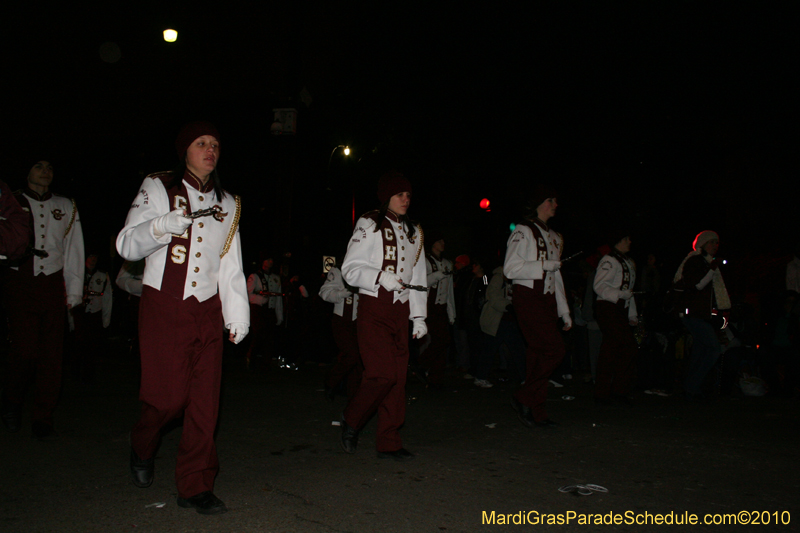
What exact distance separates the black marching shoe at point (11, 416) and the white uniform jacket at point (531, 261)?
4.62m

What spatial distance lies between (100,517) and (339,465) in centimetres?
177

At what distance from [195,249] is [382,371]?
6.08ft

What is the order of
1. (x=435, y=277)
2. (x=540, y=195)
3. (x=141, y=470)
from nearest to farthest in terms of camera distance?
1. (x=141, y=470)
2. (x=540, y=195)
3. (x=435, y=277)

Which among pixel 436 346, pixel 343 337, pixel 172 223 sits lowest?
pixel 436 346

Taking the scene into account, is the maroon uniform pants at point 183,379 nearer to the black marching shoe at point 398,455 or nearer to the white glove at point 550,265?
the black marching shoe at point 398,455

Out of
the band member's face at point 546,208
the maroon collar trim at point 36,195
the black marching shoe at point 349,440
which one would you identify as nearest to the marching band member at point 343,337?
the black marching shoe at point 349,440

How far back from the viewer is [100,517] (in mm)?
3688

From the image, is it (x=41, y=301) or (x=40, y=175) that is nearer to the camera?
(x=41, y=301)

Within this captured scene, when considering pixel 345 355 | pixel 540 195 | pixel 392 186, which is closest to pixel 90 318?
pixel 345 355

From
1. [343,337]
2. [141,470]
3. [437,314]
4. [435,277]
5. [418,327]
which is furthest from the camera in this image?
[437,314]

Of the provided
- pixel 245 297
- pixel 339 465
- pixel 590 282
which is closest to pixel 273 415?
pixel 339 465

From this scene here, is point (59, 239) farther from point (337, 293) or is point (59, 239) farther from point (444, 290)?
point (444, 290)

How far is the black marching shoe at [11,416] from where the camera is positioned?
574 cm

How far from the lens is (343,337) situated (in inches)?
321
